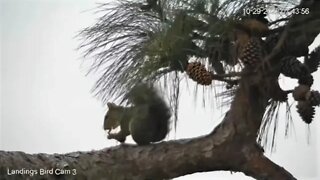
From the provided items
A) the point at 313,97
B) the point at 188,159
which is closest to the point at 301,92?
the point at 313,97

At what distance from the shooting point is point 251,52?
41cm

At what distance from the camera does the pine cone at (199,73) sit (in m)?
0.42

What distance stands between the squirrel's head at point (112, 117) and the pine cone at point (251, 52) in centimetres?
17

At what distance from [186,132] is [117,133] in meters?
0.26

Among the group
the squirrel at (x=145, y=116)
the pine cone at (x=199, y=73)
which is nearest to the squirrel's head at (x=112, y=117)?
the squirrel at (x=145, y=116)

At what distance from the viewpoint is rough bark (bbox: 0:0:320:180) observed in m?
0.47

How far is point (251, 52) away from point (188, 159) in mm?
138

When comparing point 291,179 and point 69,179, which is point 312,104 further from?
point 69,179

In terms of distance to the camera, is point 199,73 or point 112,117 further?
point 112,117

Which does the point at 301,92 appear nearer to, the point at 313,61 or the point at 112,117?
the point at 313,61

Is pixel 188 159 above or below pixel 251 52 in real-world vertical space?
below

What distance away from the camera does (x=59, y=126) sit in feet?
2.74

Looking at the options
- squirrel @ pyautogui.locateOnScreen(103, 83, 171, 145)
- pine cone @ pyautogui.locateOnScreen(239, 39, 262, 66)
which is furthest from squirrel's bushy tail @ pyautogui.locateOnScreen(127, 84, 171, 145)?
pine cone @ pyautogui.locateOnScreen(239, 39, 262, 66)

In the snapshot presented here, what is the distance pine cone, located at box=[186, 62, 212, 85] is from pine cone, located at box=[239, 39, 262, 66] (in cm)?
4
